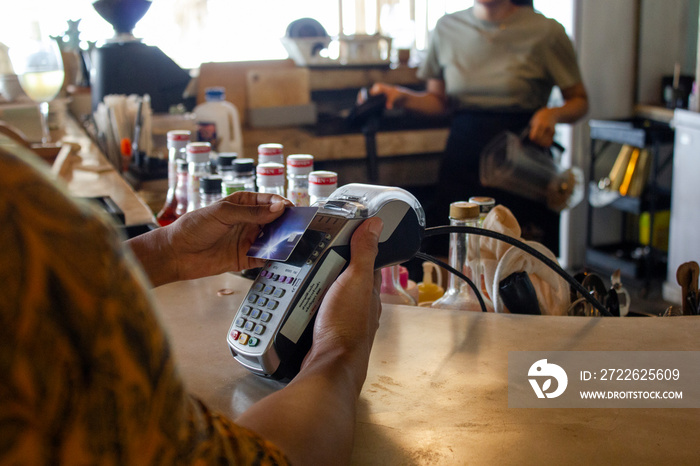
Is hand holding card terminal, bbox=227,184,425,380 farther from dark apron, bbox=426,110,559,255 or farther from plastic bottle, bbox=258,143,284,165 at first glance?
dark apron, bbox=426,110,559,255

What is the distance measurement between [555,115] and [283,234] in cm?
187

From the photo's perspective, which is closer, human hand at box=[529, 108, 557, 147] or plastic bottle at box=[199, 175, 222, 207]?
plastic bottle at box=[199, 175, 222, 207]

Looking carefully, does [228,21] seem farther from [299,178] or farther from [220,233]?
[220,233]

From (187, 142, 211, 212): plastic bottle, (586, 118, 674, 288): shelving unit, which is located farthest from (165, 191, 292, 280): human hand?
(586, 118, 674, 288): shelving unit

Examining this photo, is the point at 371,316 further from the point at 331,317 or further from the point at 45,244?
the point at 45,244

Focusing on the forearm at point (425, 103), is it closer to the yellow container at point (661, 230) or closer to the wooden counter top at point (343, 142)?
the wooden counter top at point (343, 142)

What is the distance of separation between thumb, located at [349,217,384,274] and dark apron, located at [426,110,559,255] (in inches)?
66.7

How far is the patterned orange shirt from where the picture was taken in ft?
0.92

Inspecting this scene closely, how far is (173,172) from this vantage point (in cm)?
150

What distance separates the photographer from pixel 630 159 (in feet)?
11.5

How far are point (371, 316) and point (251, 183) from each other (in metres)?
0.68

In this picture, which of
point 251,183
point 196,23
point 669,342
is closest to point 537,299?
point 669,342

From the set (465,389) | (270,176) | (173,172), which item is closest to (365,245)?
(465,389)

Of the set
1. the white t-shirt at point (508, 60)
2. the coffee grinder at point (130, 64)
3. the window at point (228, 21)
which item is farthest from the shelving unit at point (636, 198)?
the coffee grinder at point (130, 64)
